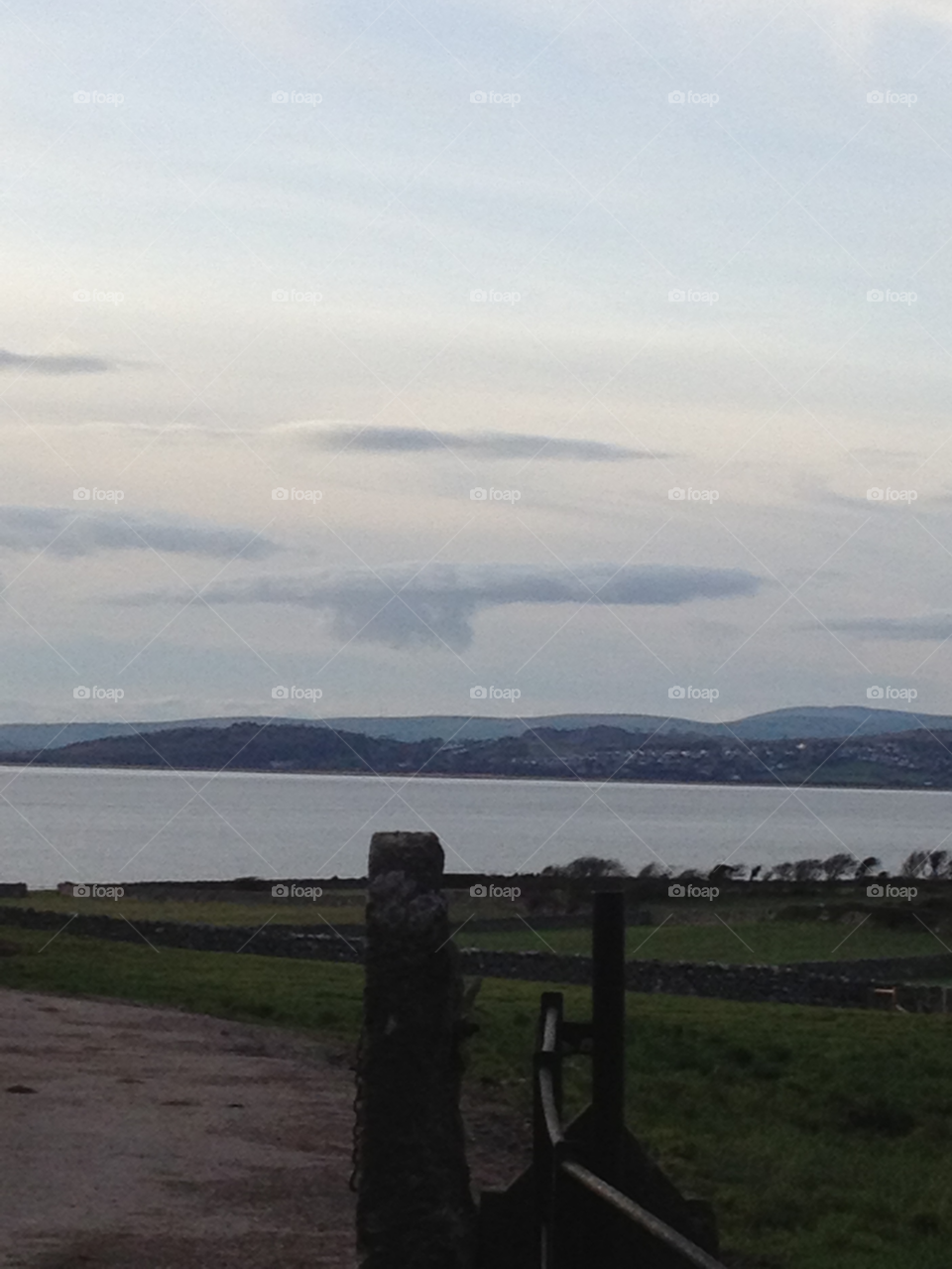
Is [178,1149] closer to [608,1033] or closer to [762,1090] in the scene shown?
[762,1090]

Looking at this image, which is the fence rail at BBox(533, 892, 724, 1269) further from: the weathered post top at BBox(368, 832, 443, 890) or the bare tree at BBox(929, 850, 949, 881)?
the bare tree at BBox(929, 850, 949, 881)

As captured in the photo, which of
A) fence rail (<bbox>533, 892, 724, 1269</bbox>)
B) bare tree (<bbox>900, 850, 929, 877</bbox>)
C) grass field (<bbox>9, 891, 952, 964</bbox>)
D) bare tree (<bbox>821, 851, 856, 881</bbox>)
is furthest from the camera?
bare tree (<bbox>821, 851, 856, 881</bbox>)

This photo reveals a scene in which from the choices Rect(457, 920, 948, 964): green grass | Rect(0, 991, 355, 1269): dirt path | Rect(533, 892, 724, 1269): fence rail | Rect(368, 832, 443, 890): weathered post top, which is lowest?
Rect(0, 991, 355, 1269): dirt path

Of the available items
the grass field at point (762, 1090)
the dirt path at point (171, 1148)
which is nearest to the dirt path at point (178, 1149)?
the dirt path at point (171, 1148)

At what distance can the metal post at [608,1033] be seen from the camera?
6090 mm

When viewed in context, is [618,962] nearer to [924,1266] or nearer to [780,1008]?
[924,1266]

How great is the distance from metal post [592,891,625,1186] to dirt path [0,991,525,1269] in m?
3.23

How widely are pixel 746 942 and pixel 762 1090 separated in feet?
86.0

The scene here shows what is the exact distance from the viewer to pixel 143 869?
357ft

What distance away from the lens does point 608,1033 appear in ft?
20.4

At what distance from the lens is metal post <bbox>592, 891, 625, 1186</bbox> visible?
6.09 meters

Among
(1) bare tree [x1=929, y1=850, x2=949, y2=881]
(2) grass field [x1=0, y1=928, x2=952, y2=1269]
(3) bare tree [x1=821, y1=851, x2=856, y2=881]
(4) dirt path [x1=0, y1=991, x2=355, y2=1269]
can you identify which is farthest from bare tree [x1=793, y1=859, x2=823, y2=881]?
(4) dirt path [x1=0, y1=991, x2=355, y2=1269]

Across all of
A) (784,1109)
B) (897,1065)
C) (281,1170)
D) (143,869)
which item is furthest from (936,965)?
(143,869)

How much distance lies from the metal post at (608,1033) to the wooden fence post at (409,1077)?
1102mm
